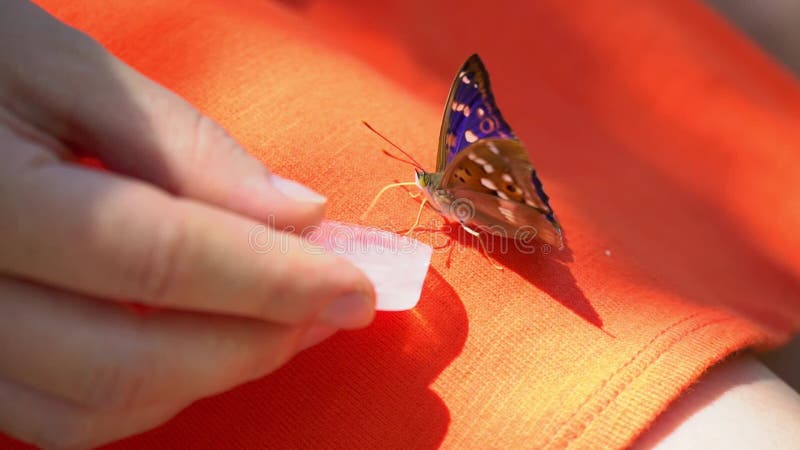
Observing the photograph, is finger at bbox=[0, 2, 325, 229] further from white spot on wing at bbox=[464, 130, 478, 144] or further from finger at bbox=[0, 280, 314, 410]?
white spot on wing at bbox=[464, 130, 478, 144]

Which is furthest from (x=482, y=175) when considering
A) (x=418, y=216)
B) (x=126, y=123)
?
(x=126, y=123)

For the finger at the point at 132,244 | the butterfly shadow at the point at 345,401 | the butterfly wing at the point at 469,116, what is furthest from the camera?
the butterfly wing at the point at 469,116

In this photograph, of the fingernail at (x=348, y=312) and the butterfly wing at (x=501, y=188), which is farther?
the butterfly wing at (x=501, y=188)

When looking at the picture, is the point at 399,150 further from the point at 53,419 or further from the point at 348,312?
the point at 53,419

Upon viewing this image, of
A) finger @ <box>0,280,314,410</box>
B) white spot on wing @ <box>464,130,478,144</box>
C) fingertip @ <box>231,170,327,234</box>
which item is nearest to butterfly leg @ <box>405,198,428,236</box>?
white spot on wing @ <box>464,130,478,144</box>

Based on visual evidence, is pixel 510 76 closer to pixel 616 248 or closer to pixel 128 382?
pixel 616 248

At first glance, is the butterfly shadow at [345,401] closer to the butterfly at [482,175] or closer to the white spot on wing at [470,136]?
the butterfly at [482,175]

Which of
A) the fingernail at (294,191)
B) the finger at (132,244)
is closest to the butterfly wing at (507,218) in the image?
the fingernail at (294,191)
